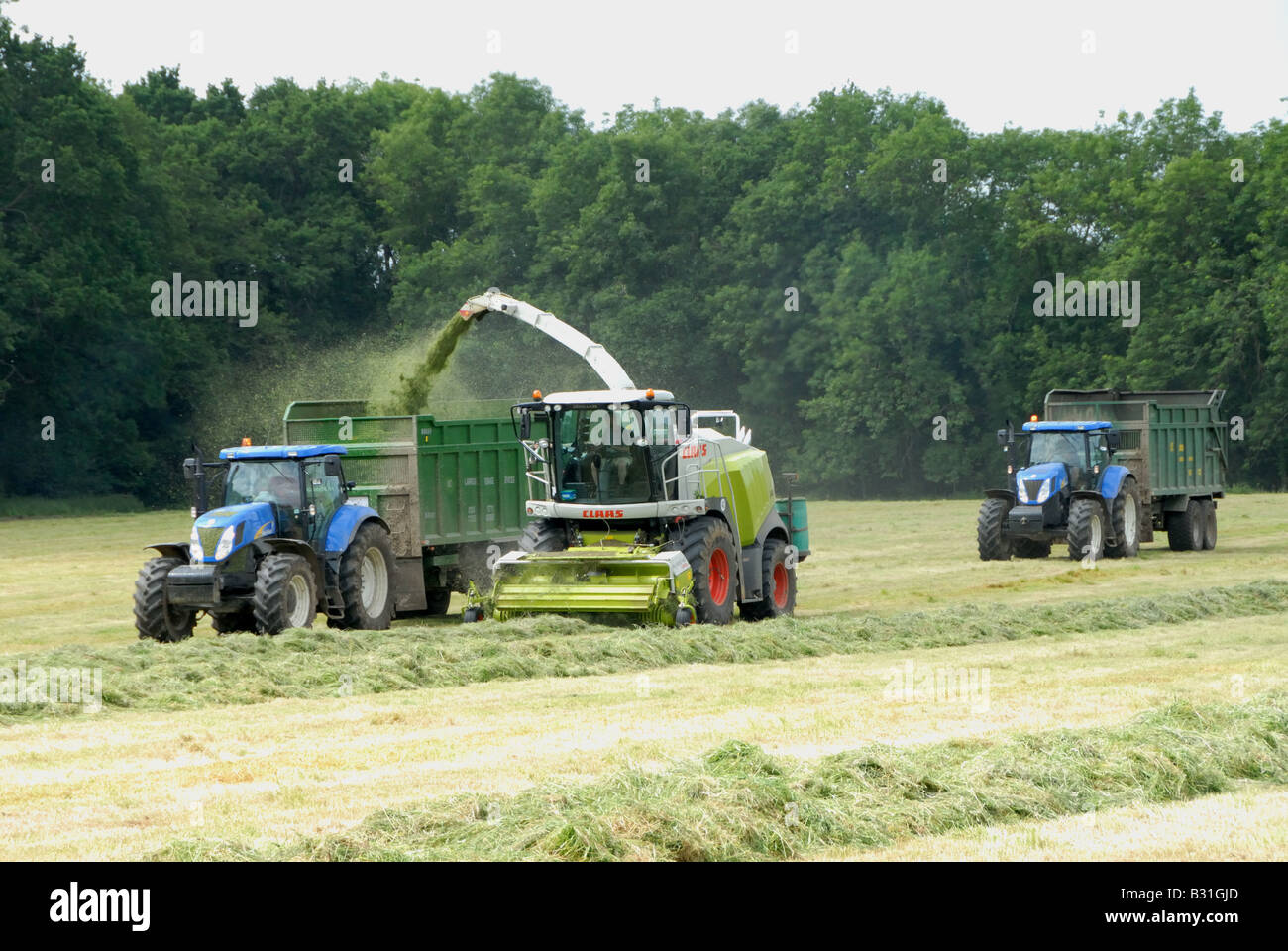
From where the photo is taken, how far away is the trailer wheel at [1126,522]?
26.3 meters

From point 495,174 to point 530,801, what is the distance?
59.5 meters

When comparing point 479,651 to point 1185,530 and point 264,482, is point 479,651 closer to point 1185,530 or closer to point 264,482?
point 264,482

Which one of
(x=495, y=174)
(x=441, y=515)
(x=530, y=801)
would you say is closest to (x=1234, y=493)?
(x=495, y=174)

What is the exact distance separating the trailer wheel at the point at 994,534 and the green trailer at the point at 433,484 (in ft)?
29.0

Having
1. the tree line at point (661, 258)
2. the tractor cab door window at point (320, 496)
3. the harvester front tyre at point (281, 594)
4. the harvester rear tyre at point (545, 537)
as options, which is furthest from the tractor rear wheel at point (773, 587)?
the tree line at point (661, 258)

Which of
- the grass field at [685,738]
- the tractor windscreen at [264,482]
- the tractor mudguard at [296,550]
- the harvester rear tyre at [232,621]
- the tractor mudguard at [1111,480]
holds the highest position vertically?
the tractor windscreen at [264,482]

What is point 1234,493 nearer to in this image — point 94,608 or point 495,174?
point 495,174

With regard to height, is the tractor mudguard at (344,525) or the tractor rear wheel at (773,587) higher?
the tractor mudguard at (344,525)

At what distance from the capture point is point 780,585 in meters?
18.8

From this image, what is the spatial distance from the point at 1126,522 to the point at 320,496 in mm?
14277

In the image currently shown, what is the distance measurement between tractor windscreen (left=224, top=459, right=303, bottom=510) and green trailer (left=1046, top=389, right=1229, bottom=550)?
1515cm

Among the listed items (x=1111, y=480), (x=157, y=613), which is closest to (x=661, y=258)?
(x=1111, y=480)

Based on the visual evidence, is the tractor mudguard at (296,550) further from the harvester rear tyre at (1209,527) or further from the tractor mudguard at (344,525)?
the harvester rear tyre at (1209,527)
